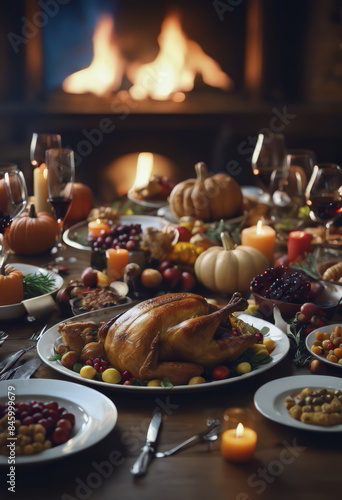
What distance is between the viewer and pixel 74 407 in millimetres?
1188

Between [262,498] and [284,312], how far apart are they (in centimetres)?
72

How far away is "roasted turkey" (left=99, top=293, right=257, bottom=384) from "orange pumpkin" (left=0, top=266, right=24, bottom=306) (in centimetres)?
46

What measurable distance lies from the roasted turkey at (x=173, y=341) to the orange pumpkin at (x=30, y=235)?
1.05 m

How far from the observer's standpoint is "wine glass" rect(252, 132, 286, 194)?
2736 millimetres

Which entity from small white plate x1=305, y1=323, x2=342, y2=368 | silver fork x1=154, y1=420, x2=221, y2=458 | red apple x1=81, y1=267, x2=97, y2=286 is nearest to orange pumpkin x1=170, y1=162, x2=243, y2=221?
red apple x1=81, y1=267, x2=97, y2=286

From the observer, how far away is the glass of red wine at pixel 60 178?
88.6 inches

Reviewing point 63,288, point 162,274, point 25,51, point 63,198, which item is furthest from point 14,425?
point 25,51

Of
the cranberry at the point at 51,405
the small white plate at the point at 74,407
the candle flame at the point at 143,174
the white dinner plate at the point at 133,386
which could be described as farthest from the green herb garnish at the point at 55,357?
the candle flame at the point at 143,174

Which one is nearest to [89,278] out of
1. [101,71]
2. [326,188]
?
[326,188]

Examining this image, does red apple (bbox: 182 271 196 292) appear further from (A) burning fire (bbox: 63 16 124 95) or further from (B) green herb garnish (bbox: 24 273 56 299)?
(A) burning fire (bbox: 63 16 124 95)

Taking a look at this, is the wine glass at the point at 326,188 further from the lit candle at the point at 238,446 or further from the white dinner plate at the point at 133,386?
the lit candle at the point at 238,446

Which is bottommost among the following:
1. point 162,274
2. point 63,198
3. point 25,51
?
point 162,274

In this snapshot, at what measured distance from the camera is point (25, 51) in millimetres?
4793

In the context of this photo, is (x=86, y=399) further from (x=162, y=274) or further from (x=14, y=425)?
(x=162, y=274)
